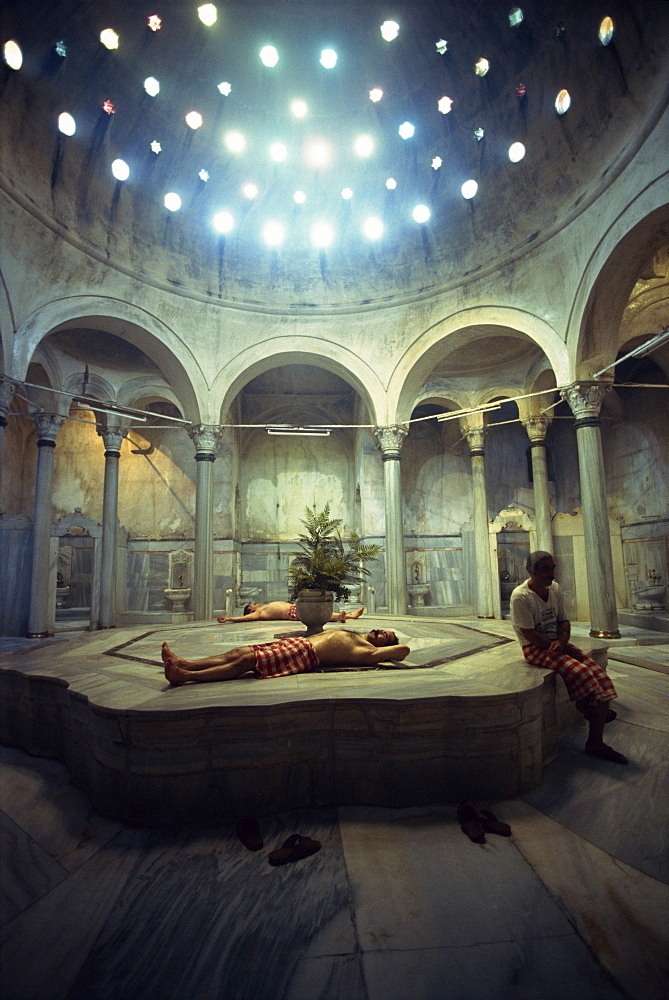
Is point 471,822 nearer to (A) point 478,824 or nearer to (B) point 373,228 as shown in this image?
(A) point 478,824

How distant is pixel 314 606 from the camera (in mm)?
6082

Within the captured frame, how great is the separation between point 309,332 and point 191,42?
5519 millimetres

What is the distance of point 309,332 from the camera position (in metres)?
11.7

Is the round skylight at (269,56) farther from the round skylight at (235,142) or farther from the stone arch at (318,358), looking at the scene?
the stone arch at (318,358)

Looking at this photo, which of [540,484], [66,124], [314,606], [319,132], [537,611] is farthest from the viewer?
[540,484]

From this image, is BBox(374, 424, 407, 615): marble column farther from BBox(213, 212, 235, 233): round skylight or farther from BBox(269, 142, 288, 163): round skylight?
BBox(269, 142, 288, 163): round skylight

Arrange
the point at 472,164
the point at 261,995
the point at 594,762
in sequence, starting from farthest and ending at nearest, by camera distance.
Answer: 1. the point at 472,164
2. the point at 594,762
3. the point at 261,995

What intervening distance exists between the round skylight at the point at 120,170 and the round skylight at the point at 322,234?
3993mm

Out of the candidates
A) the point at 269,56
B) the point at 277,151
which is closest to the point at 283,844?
the point at 277,151

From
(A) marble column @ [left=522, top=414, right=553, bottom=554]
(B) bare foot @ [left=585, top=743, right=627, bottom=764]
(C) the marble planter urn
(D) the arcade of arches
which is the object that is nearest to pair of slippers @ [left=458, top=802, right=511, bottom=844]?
(B) bare foot @ [left=585, top=743, right=627, bottom=764]

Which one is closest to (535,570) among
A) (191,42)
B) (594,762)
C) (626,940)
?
(594,762)

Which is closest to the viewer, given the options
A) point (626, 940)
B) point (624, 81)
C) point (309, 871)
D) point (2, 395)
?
point (626, 940)

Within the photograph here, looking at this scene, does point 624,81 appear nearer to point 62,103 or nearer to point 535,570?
point 535,570

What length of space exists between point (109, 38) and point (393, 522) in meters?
10.2
